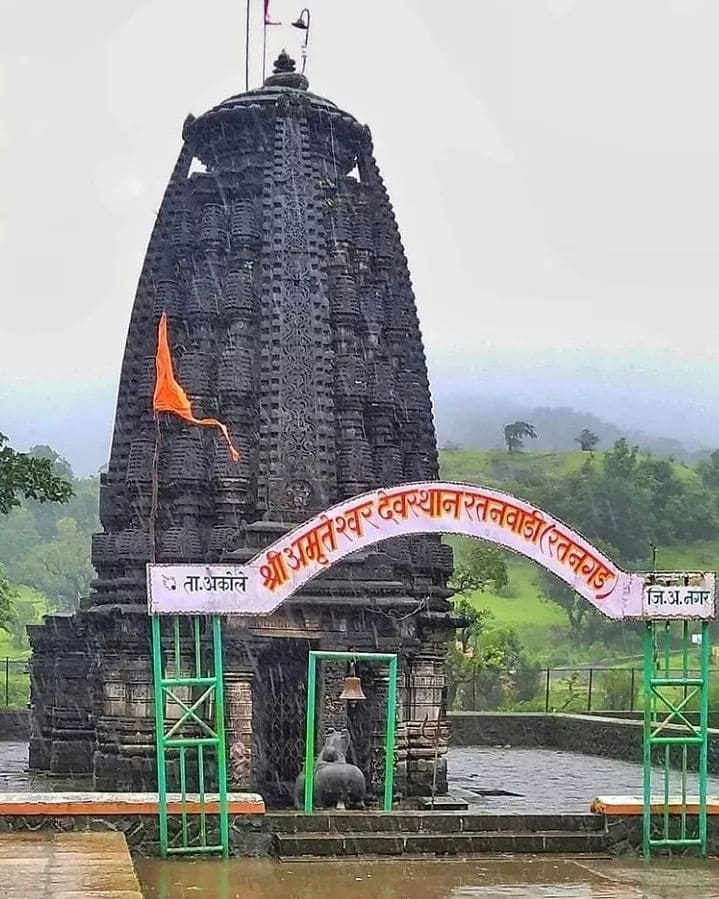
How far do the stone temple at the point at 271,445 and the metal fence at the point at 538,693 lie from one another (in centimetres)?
2281

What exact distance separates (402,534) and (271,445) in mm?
8763

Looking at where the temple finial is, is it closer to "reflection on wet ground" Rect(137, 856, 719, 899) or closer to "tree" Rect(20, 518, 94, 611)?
"reflection on wet ground" Rect(137, 856, 719, 899)

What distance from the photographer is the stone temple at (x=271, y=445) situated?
1891cm

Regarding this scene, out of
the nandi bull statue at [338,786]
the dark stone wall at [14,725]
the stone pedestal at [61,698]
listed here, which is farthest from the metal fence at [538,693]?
the nandi bull statue at [338,786]

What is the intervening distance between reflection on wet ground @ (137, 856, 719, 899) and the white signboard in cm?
193

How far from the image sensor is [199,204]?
22062mm

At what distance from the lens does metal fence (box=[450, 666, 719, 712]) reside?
47500mm

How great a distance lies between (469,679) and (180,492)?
1084 inches

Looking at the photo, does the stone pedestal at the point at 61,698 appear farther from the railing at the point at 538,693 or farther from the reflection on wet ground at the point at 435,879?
the railing at the point at 538,693

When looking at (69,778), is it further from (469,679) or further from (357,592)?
(469,679)

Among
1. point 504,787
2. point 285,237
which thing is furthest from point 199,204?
point 504,787

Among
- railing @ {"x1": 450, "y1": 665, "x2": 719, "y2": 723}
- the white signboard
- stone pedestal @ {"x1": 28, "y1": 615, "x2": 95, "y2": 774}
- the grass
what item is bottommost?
railing @ {"x1": 450, "y1": 665, "x2": 719, "y2": 723}

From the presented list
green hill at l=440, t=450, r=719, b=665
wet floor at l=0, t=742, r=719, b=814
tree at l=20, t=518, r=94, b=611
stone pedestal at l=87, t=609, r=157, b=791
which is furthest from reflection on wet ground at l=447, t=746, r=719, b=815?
tree at l=20, t=518, r=94, b=611

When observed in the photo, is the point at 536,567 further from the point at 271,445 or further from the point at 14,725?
the point at 271,445
